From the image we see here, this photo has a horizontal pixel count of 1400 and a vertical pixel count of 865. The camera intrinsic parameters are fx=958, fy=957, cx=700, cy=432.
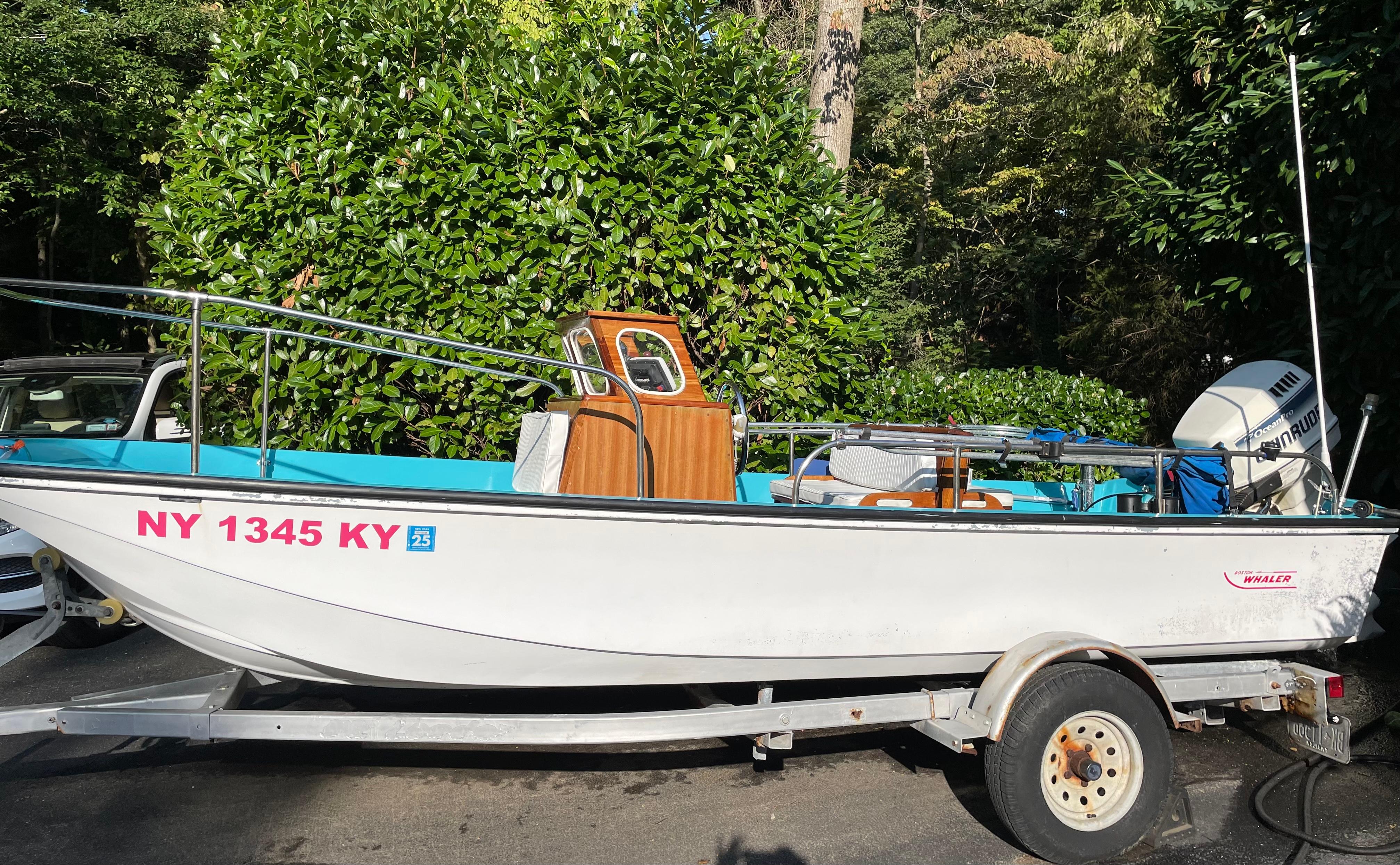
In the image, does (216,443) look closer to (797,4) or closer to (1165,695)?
(1165,695)

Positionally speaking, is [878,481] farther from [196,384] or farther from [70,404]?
[70,404]

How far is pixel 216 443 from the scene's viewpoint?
623cm

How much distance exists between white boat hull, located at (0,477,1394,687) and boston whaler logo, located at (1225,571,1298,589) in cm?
1

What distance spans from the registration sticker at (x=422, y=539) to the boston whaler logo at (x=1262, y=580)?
314 centimetres

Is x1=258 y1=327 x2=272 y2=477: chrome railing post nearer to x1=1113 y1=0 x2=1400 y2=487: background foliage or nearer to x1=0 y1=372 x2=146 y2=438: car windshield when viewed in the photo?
x1=0 y1=372 x2=146 y2=438: car windshield

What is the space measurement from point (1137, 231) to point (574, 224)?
5.03m

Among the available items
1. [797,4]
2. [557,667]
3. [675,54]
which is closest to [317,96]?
[675,54]

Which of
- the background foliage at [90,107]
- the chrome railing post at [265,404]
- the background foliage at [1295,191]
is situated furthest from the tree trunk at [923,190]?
the chrome railing post at [265,404]

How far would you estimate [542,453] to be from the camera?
424cm

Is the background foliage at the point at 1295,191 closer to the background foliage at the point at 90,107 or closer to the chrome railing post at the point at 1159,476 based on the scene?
the chrome railing post at the point at 1159,476

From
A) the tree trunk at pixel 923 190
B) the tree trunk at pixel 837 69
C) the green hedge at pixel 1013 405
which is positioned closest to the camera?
the green hedge at pixel 1013 405

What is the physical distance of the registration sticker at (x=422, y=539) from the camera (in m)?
3.25

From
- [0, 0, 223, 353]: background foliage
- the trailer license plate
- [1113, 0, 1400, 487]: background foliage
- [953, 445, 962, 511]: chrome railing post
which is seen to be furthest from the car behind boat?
[1113, 0, 1400, 487]: background foliage

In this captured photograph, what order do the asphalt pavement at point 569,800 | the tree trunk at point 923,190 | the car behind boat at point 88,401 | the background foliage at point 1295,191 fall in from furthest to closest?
the tree trunk at point 923,190 → the background foliage at point 1295,191 → the car behind boat at point 88,401 → the asphalt pavement at point 569,800
